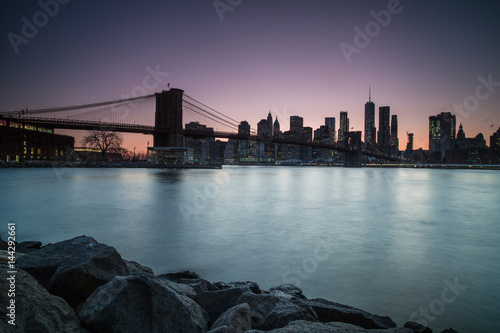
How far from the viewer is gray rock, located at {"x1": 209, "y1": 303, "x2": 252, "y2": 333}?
2641 millimetres

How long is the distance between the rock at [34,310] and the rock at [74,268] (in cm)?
48

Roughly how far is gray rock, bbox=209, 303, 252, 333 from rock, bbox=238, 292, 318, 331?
238mm

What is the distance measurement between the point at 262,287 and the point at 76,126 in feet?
184

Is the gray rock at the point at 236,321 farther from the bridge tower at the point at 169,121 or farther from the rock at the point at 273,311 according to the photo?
the bridge tower at the point at 169,121

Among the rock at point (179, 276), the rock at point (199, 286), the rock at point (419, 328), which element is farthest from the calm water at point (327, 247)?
the rock at point (199, 286)

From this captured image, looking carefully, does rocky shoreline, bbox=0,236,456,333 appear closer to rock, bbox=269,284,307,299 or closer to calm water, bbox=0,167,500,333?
rock, bbox=269,284,307,299

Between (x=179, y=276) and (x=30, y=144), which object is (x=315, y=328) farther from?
(x=30, y=144)

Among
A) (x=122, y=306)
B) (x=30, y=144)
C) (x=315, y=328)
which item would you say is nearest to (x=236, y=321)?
(x=315, y=328)

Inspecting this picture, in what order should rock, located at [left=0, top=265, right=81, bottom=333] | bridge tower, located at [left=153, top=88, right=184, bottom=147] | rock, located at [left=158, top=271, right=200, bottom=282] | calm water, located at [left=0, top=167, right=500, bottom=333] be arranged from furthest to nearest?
bridge tower, located at [left=153, top=88, right=184, bottom=147] < rock, located at [left=158, top=271, right=200, bottom=282] < calm water, located at [left=0, top=167, right=500, bottom=333] < rock, located at [left=0, top=265, right=81, bottom=333]

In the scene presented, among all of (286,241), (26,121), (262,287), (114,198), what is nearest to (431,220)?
(286,241)

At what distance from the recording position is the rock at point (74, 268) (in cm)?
306

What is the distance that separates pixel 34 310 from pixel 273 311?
83.3 inches

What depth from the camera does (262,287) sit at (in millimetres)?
4750

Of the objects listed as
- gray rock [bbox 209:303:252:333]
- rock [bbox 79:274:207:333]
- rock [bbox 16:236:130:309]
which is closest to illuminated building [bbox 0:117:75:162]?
rock [bbox 16:236:130:309]
